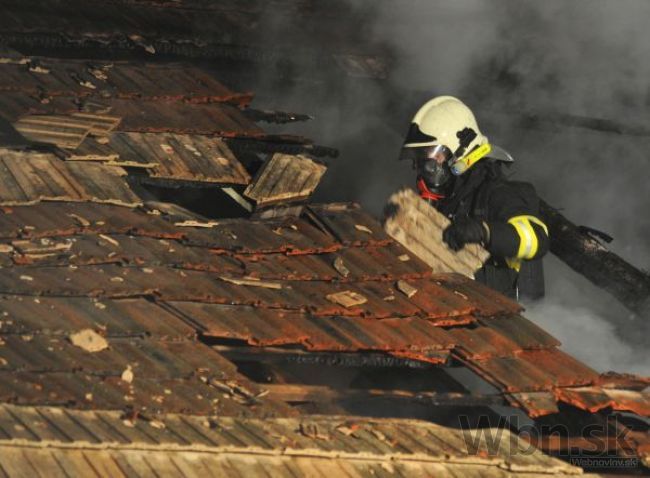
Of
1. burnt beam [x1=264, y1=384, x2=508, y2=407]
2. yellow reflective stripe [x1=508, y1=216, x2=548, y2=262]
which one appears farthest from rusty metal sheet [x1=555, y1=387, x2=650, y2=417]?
yellow reflective stripe [x1=508, y1=216, x2=548, y2=262]

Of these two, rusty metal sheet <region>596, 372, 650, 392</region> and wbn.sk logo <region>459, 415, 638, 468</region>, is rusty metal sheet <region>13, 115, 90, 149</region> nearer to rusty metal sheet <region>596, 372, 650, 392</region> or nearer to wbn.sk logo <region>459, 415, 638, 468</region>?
wbn.sk logo <region>459, 415, 638, 468</region>

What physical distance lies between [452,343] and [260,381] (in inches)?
38.0

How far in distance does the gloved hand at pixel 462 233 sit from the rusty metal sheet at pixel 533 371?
1095mm

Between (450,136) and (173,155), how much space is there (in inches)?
78.2

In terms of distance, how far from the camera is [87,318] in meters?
7.03

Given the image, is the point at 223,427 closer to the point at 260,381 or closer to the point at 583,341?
the point at 260,381

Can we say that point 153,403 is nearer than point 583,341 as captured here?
Yes

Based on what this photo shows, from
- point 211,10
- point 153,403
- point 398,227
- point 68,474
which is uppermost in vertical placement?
point 211,10

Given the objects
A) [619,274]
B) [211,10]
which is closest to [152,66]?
[211,10]

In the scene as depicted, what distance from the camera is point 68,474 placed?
5.92 metres

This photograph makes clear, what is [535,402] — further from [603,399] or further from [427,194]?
[427,194]

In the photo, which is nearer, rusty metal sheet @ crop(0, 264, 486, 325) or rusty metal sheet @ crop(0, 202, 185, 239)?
rusty metal sheet @ crop(0, 264, 486, 325)

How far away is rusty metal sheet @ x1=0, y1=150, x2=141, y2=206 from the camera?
318 inches

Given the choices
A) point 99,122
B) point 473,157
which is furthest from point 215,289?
point 473,157
